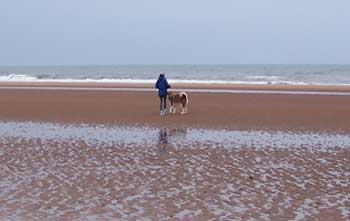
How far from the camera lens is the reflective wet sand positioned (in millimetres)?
7992

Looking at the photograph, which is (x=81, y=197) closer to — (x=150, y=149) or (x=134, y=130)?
(x=150, y=149)

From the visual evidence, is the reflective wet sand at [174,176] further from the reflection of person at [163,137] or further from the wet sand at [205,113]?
the wet sand at [205,113]

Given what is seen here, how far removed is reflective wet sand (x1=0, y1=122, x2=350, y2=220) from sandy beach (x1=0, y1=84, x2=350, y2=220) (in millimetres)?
18

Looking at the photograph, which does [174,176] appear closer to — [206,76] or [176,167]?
[176,167]

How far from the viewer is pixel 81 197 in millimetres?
8766

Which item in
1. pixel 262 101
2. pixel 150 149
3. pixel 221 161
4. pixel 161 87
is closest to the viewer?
pixel 221 161

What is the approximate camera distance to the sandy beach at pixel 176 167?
809 cm

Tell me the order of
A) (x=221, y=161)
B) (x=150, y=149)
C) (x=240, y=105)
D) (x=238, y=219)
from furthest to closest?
(x=240, y=105), (x=150, y=149), (x=221, y=161), (x=238, y=219)

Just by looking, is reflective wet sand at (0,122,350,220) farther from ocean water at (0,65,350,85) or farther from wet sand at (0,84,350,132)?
ocean water at (0,65,350,85)

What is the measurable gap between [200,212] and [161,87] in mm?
14098

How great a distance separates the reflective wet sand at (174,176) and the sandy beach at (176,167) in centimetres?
2

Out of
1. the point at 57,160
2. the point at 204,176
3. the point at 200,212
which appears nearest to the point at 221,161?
the point at 204,176

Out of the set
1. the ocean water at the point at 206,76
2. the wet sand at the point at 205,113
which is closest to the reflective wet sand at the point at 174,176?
the wet sand at the point at 205,113

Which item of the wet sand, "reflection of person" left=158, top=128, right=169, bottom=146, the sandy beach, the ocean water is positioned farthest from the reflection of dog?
the ocean water
